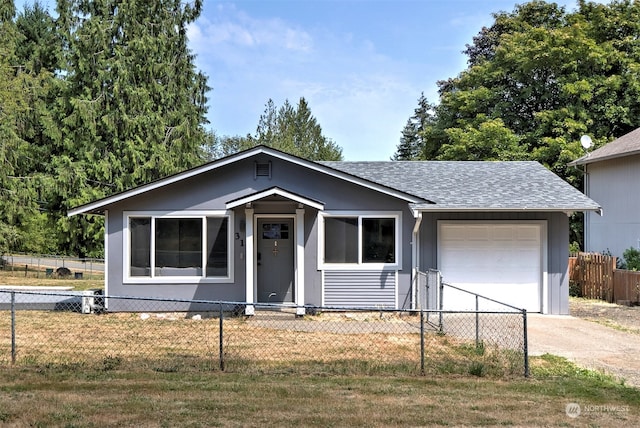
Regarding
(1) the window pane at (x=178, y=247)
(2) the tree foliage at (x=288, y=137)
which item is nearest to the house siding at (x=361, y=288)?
(1) the window pane at (x=178, y=247)

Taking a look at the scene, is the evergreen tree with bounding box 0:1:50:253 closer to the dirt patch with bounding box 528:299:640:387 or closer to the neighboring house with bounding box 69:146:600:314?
the neighboring house with bounding box 69:146:600:314

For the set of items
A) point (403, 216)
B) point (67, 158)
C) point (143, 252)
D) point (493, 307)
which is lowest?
point (493, 307)

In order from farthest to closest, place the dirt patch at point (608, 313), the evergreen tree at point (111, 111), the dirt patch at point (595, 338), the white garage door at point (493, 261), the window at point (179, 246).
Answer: the evergreen tree at point (111, 111) < the white garage door at point (493, 261) < the window at point (179, 246) < the dirt patch at point (608, 313) < the dirt patch at point (595, 338)

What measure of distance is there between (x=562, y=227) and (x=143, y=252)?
948cm

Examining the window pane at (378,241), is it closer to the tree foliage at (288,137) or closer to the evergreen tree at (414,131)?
the tree foliage at (288,137)

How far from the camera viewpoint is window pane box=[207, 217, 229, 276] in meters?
12.2

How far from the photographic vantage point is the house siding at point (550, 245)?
41.9 feet

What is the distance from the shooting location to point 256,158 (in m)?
12.4

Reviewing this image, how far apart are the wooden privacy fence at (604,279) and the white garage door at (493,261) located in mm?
3591

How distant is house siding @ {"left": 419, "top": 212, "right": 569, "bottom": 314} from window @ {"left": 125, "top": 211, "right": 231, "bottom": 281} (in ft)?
14.9

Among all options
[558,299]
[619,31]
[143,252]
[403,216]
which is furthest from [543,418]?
[619,31]

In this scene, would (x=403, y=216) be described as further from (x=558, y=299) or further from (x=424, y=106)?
(x=424, y=106)

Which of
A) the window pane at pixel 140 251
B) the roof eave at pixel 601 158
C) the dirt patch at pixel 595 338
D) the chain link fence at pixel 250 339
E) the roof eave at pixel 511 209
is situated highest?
the roof eave at pixel 601 158
